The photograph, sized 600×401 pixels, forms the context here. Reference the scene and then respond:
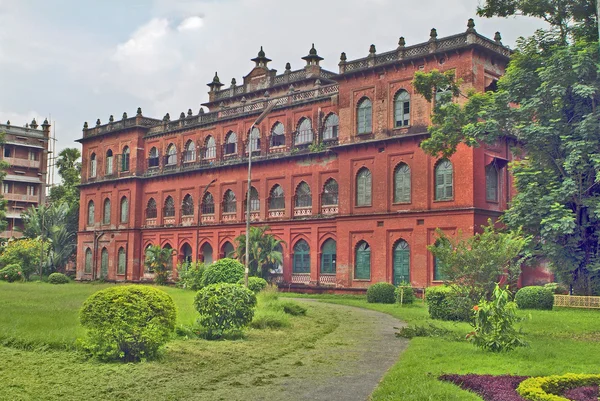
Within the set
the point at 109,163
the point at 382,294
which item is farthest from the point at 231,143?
the point at 382,294

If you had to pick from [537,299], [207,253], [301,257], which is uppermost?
[207,253]

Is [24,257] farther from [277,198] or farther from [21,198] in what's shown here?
[21,198]

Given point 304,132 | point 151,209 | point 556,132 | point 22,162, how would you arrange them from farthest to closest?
1. point 22,162
2. point 151,209
3. point 304,132
4. point 556,132

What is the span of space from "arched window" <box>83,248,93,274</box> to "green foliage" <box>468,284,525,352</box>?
147ft

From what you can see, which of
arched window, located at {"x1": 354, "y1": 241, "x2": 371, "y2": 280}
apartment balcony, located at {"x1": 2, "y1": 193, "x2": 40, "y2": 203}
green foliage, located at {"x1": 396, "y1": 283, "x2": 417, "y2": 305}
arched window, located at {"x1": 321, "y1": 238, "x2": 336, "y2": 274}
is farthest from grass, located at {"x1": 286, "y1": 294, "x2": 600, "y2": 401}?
apartment balcony, located at {"x1": 2, "y1": 193, "x2": 40, "y2": 203}

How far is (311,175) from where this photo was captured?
1518 inches

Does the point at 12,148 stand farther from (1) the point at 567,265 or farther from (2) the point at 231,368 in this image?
(2) the point at 231,368

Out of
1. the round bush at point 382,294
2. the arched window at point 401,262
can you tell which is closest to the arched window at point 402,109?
the arched window at point 401,262

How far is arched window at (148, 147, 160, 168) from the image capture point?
163 ft

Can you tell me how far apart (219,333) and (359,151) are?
71.2 ft

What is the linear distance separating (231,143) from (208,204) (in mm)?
4418

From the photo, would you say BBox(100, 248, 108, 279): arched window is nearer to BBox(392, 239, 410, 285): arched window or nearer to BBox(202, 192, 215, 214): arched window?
BBox(202, 192, 215, 214): arched window

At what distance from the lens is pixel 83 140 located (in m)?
55.6

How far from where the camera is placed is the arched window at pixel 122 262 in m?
49.9
